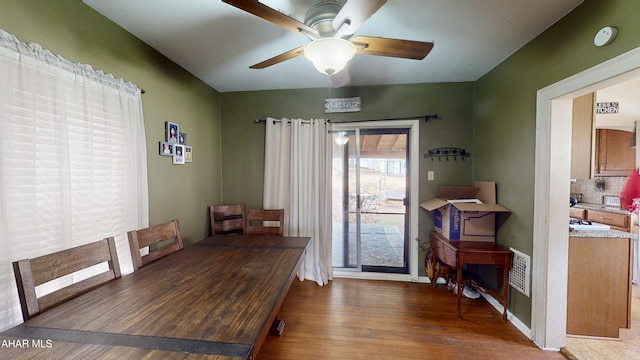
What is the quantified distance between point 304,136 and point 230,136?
3.36ft

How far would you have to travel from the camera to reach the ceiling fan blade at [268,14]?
3.53ft

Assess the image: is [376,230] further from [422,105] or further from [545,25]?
[545,25]

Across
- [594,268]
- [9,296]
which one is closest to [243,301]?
[9,296]

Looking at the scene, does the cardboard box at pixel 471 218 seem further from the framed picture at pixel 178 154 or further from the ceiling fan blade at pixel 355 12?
the framed picture at pixel 178 154

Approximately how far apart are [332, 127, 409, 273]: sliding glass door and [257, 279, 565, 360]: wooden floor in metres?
0.44

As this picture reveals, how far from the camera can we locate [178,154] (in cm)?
229

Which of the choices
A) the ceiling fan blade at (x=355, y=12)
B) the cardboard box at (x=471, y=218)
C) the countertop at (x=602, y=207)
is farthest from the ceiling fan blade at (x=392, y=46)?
the countertop at (x=602, y=207)

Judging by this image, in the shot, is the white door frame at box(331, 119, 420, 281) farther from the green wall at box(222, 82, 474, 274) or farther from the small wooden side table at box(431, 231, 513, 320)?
the small wooden side table at box(431, 231, 513, 320)

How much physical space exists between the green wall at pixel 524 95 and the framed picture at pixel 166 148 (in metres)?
3.15

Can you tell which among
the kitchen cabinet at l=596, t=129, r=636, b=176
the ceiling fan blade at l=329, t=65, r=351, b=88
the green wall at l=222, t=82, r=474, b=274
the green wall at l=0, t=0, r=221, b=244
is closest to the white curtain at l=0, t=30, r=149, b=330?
the green wall at l=0, t=0, r=221, b=244

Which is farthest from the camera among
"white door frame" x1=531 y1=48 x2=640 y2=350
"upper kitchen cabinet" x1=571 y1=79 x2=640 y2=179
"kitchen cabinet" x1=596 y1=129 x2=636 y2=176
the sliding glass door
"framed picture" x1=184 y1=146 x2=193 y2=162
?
"kitchen cabinet" x1=596 y1=129 x2=636 y2=176

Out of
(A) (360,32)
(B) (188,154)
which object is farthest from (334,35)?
(B) (188,154)

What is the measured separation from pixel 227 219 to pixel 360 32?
2472 mm

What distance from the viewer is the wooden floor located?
172 centimetres
